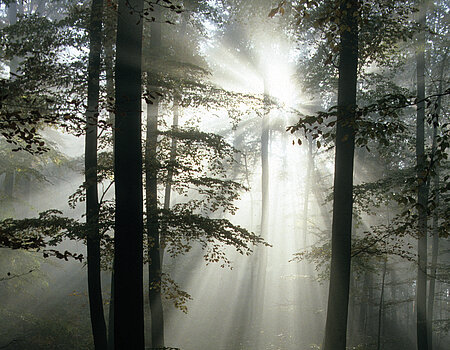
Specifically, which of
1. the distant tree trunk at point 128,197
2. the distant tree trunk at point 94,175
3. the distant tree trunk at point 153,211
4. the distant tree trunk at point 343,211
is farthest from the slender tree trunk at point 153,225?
the distant tree trunk at point 343,211

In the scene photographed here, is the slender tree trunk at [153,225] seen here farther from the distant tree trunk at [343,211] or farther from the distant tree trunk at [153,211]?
the distant tree trunk at [343,211]

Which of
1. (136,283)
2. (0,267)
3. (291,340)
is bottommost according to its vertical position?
(291,340)

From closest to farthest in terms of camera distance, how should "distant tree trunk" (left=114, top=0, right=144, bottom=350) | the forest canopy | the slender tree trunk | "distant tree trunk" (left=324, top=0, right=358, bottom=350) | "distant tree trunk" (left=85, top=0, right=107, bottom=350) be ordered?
"distant tree trunk" (left=114, top=0, right=144, bottom=350) < the forest canopy < "distant tree trunk" (left=324, top=0, right=358, bottom=350) < "distant tree trunk" (left=85, top=0, right=107, bottom=350) < the slender tree trunk

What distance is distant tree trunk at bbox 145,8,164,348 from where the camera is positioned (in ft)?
26.3

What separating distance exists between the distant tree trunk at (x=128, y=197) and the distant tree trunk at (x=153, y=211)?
268 cm

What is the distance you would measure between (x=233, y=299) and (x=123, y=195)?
66.5 ft

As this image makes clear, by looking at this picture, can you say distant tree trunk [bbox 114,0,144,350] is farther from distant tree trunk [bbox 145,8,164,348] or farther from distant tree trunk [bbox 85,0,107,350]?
distant tree trunk [bbox 85,0,107,350]

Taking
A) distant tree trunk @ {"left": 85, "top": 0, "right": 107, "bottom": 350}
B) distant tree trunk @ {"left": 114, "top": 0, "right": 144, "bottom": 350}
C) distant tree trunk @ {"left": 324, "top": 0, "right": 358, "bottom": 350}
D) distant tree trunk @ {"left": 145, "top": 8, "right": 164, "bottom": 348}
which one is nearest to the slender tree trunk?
distant tree trunk @ {"left": 145, "top": 8, "right": 164, "bottom": 348}

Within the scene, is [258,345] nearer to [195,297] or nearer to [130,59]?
[195,297]

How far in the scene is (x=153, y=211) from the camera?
8.04 metres

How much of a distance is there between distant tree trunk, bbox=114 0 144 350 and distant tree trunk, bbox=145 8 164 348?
2.68m

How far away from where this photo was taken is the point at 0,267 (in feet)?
40.1

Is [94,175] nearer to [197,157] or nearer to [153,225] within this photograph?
[153,225]

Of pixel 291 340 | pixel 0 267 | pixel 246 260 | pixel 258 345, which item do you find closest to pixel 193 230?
pixel 0 267
